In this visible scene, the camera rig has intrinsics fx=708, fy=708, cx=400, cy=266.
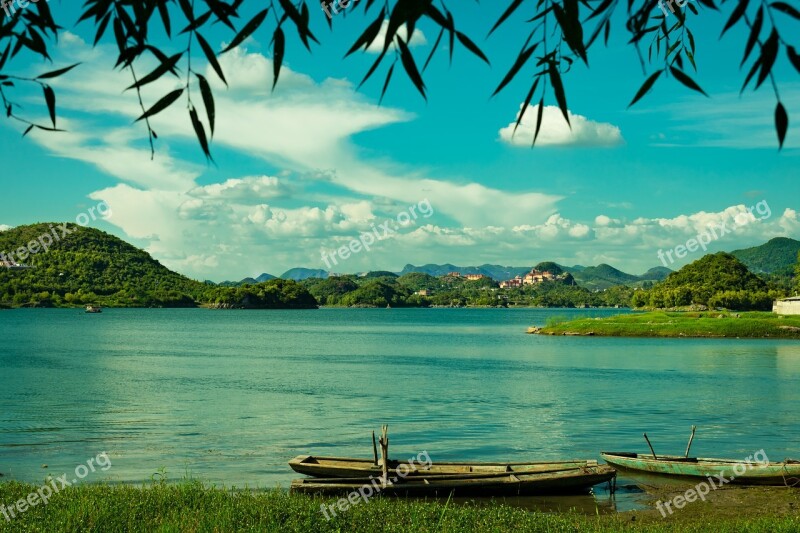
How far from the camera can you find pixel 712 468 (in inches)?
1017

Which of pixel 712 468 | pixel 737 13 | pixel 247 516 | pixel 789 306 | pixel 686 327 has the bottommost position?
Result: pixel 686 327

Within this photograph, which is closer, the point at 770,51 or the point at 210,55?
the point at 770,51

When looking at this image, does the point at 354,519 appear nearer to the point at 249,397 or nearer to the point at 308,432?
the point at 308,432

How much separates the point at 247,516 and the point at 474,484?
915cm

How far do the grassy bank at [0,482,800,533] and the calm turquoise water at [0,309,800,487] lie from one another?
7776 millimetres

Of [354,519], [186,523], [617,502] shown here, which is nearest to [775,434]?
[617,502]

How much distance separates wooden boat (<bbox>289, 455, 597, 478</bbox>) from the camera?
77.4ft

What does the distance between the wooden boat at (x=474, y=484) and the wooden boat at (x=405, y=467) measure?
1.30ft

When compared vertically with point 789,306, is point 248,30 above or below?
above

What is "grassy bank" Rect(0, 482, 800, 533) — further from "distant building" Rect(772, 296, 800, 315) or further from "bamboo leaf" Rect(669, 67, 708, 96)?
"distant building" Rect(772, 296, 800, 315)

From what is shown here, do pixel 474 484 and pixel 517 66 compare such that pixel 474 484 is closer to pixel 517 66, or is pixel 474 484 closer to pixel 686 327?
pixel 517 66
